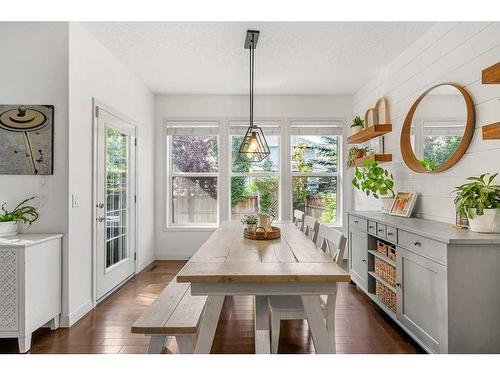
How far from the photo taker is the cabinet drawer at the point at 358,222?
3.21 m

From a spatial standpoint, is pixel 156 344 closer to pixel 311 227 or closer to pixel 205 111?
pixel 311 227

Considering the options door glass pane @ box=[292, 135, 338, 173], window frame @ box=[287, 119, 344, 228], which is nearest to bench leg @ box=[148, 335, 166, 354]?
window frame @ box=[287, 119, 344, 228]

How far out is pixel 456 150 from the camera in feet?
8.06

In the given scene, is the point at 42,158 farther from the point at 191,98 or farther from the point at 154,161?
the point at 191,98

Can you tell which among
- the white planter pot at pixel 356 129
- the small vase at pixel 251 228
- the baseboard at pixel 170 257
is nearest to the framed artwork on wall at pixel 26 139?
the small vase at pixel 251 228

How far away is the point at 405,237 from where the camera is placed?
2.39 m

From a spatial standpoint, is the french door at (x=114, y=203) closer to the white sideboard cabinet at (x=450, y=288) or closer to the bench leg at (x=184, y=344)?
the bench leg at (x=184, y=344)

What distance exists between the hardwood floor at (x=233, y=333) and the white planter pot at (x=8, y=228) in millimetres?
793

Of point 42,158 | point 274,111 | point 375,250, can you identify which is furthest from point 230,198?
point 42,158

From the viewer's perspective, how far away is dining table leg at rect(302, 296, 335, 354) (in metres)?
1.76

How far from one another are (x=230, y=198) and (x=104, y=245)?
2074 millimetres

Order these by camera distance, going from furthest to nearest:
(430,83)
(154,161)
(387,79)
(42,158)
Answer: (154,161), (387,79), (430,83), (42,158)

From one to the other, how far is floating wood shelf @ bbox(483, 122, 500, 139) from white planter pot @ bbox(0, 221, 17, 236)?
3.44 m
